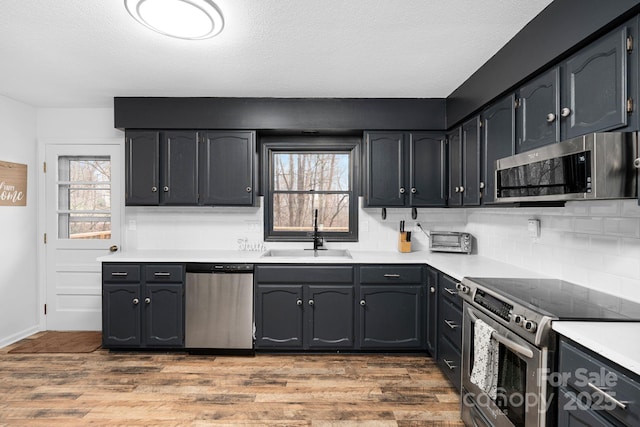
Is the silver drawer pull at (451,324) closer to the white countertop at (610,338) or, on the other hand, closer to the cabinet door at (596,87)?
the white countertop at (610,338)

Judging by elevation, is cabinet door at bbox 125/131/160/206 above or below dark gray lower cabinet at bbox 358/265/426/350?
above

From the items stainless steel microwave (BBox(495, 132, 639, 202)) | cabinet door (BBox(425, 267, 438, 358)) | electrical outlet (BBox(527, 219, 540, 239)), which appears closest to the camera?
stainless steel microwave (BBox(495, 132, 639, 202))

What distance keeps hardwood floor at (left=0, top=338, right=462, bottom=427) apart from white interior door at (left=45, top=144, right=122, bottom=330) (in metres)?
0.69

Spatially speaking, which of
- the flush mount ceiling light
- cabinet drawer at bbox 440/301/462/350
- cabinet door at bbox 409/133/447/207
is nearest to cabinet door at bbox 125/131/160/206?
the flush mount ceiling light

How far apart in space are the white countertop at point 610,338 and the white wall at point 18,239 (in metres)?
4.48

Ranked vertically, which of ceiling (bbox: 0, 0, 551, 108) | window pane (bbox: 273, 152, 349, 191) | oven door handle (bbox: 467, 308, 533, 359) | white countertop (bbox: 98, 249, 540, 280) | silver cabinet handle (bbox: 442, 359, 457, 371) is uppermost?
ceiling (bbox: 0, 0, 551, 108)

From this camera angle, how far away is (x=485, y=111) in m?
2.66

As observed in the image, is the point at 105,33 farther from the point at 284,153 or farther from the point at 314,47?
the point at 284,153

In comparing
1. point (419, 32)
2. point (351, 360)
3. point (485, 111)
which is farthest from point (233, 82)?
point (351, 360)

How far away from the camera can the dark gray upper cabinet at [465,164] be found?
2.80m

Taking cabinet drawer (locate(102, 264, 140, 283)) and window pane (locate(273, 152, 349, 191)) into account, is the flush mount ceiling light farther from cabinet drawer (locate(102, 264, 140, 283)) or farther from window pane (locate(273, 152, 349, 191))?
cabinet drawer (locate(102, 264, 140, 283))

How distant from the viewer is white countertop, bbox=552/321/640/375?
3.67ft

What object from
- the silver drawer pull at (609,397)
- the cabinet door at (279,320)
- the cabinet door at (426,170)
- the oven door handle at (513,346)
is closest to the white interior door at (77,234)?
the cabinet door at (279,320)

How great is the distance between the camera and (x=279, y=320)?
3158mm
